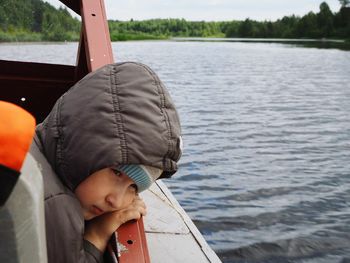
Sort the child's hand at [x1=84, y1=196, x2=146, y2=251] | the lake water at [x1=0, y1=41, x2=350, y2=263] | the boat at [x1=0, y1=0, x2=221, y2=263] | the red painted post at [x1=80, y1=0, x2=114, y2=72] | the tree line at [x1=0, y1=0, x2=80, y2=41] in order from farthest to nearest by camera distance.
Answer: the lake water at [x1=0, y1=41, x2=350, y2=263]
the tree line at [x1=0, y1=0, x2=80, y2=41]
the red painted post at [x1=80, y1=0, x2=114, y2=72]
the child's hand at [x1=84, y1=196, x2=146, y2=251]
the boat at [x1=0, y1=0, x2=221, y2=263]

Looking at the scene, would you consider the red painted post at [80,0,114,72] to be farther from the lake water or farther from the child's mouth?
the lake water

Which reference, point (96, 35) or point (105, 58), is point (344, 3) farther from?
point (105, 58)

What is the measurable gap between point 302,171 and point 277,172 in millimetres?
516

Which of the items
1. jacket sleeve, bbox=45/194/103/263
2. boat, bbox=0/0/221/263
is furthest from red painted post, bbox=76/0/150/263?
jacket sleeve, bbox=45/194/103/263

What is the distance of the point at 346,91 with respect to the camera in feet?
71.6

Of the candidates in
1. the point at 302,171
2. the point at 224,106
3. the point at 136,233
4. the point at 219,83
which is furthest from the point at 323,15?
the point at 136,233

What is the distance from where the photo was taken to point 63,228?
1388 mm

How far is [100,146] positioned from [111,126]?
0.07 meters

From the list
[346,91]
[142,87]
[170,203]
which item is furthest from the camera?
[346,91]

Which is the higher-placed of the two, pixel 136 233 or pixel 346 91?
pixel 136 233

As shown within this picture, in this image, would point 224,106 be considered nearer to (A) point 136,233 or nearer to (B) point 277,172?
(B) point 277,172

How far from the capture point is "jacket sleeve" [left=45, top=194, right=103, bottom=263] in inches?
53.3

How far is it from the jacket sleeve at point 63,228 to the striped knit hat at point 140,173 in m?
0.19

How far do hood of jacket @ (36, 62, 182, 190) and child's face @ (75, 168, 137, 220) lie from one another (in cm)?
5
